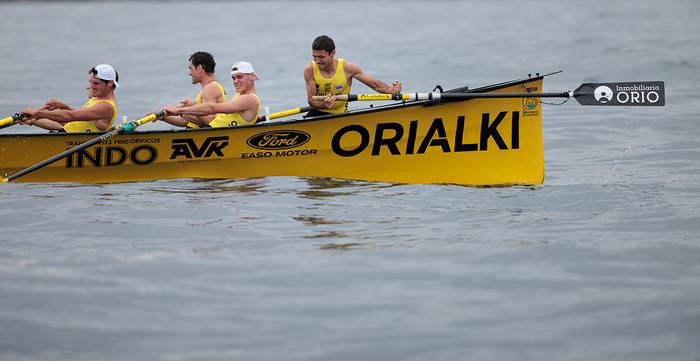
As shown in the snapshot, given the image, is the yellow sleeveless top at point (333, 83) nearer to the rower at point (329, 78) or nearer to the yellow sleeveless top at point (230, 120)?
the rower at point (329, 78)

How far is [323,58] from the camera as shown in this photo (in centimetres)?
1324

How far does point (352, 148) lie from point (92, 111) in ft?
10.9

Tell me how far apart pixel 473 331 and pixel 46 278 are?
3.89 meters

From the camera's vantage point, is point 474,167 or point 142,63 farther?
point 142,63

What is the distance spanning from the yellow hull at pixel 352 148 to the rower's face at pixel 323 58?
0.90 meters

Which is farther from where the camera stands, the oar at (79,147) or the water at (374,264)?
the oar at (79,147)

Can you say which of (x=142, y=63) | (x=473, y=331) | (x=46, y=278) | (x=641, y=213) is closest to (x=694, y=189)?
(x=641, y=213)

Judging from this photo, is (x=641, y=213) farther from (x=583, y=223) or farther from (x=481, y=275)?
(x=481, y=275)

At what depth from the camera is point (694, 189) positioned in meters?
12.4

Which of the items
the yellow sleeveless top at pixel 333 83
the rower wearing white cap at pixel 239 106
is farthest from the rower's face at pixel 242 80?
the yellow sleeveless top at pixel 333 83

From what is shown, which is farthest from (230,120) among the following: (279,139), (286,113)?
(286,113)

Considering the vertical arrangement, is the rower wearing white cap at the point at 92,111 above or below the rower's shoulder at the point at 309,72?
below

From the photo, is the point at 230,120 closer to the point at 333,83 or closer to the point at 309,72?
the point at 309,72

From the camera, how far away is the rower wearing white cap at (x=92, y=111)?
13.2 m
